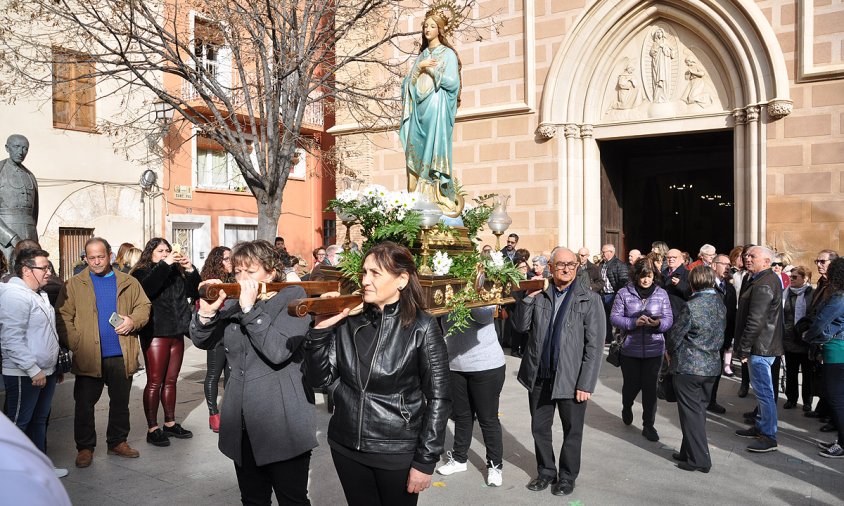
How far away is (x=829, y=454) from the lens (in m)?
6.24

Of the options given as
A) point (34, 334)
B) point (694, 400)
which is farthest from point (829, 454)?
point (34, 334)

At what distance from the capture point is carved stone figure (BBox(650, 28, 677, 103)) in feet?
44.7

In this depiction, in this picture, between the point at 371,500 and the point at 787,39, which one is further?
the point at 787,39

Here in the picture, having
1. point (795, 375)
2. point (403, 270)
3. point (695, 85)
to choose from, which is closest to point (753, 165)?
point (695, 85)

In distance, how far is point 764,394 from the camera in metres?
6.54

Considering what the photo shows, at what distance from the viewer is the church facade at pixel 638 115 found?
1188cm

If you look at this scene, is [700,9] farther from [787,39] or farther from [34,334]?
[34,334]

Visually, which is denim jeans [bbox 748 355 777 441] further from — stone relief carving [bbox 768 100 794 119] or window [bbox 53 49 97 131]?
window [bbox 53 49 97 131]

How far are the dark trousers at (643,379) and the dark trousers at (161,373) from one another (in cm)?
482

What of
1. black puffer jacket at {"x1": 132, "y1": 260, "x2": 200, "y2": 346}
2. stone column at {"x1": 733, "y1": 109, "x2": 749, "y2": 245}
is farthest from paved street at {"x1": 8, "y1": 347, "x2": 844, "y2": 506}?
A: stone column at {"x1": 733, "y1": 109, "x2": 749, "y2": 245}

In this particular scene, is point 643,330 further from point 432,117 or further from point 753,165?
point 753,165

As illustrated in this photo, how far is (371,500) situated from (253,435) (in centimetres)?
74

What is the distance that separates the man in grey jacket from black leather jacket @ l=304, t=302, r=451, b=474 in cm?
222

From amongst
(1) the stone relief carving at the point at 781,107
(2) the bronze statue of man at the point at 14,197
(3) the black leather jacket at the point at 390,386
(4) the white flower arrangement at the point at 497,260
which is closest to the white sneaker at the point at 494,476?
(4) the white flower arrangement at the point at 497,260
